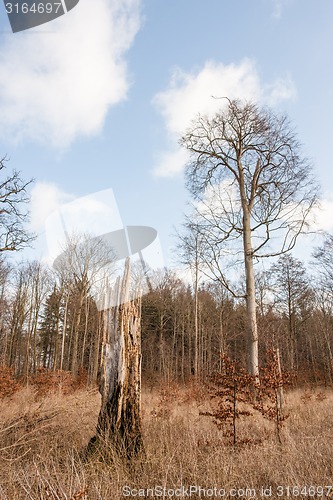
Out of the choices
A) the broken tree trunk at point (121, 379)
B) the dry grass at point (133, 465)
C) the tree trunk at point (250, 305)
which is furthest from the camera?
the tree trunk at point (250, 305)

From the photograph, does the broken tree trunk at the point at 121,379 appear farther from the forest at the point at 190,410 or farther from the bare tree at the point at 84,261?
the bare tree at the point at 84,261

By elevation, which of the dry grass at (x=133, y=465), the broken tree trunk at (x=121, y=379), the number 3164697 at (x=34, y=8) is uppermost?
the number 3164697 at (x=34, y=8)

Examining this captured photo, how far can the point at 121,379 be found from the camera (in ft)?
13.6

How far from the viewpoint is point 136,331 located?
4512 mm

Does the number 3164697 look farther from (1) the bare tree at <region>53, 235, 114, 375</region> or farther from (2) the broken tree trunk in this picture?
(1) the bare tree at <region>53, 235, 114, 375</region>

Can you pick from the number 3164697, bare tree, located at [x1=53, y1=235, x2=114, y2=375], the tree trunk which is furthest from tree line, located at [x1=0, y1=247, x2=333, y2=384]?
the number 3164697

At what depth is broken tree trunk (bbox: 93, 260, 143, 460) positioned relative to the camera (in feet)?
13.0

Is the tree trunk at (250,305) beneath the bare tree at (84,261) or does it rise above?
beneath

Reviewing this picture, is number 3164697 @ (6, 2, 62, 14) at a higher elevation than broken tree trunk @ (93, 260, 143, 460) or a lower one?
higher

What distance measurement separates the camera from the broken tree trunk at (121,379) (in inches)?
156

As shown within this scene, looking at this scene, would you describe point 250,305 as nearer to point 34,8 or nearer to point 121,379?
point 121,379

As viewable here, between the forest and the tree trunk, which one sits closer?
the forest

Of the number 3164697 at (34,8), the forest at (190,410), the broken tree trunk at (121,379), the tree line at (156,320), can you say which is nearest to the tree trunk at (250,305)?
the forest at (190,410)

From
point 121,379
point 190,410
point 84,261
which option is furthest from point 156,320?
point 121,379
